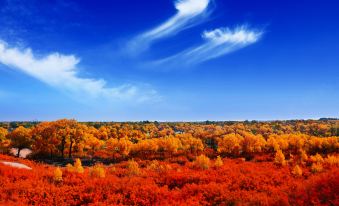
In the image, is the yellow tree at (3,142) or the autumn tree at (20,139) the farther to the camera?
the autumn tree at (20,139)

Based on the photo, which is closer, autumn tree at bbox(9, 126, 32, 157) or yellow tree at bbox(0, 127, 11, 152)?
yellow tree at bbox(0, 127, 11, 152)

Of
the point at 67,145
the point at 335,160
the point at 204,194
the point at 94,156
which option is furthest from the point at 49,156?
the point at 335,160

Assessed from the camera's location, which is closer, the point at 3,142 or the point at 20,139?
the point at 20,139

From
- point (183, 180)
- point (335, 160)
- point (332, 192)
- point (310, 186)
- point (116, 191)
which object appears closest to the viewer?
point (332, 192)

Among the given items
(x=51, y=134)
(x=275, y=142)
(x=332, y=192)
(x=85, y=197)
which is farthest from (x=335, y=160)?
(x=51, y=134)

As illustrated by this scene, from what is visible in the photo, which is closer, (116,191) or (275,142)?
(116,191)

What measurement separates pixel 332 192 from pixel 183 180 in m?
12.4

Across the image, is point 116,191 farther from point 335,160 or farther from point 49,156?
point 49,156

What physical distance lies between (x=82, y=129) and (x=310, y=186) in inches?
1732

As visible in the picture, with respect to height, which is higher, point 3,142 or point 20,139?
point 20,139

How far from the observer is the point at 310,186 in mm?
17984

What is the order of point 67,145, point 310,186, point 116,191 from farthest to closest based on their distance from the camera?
point 67,145 < point 116,191 < point 310,186

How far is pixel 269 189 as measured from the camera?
831 inches

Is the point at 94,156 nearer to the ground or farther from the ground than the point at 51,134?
nearer to the ground
